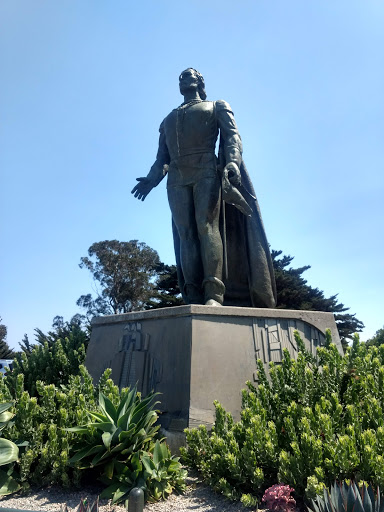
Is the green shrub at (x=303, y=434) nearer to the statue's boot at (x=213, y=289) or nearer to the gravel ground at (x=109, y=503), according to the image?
the gravel ground at (x=109, y=503)

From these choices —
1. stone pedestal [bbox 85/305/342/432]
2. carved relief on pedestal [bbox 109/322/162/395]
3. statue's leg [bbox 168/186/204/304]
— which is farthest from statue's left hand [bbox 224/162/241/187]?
carved relief on pedestal [bbox 109/322/162/395]

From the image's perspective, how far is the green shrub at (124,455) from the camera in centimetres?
267

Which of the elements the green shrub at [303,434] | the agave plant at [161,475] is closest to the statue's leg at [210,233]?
the green shrub at [303,434]

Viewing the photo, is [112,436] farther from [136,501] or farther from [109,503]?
[136,501]

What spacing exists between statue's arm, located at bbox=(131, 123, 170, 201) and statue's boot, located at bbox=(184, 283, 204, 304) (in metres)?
1.44

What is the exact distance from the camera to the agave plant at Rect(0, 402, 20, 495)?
2.64m

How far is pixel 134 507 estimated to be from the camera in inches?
65.7

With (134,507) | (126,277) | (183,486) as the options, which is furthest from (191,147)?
(126,277)

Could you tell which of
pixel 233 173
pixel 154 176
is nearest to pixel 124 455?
pixel 233 173

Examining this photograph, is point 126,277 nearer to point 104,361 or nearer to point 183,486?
point 104,361

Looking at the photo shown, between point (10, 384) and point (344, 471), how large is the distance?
3.82 metres

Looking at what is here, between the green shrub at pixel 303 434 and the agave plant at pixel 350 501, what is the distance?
0.57 ft

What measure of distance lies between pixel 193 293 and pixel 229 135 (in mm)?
1973

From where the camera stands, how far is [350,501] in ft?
6.64
